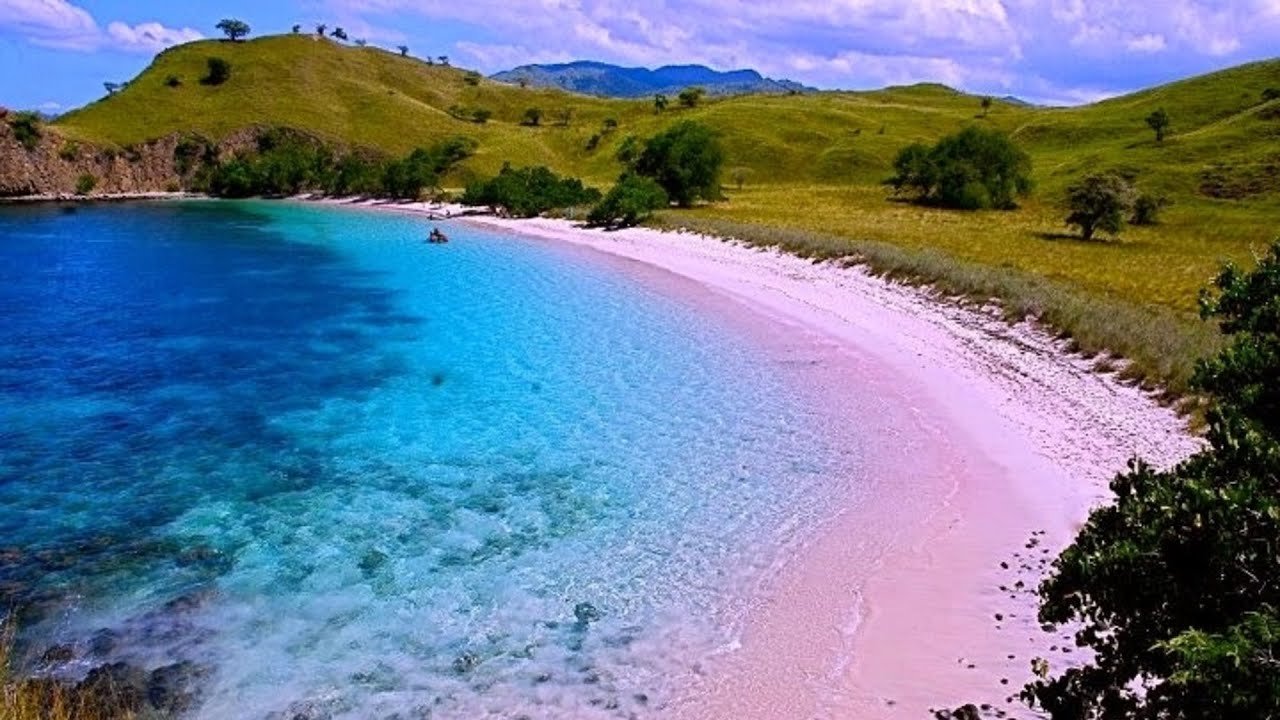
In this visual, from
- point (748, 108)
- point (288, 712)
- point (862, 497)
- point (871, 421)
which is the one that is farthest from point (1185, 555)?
point (748, 108)

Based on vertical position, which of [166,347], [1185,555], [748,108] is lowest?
[166,347]

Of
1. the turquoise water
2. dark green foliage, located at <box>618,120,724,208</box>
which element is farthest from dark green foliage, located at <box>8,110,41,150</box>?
the turquoise water

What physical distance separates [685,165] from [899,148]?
59.7m

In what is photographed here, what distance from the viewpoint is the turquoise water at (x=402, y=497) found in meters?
14.3

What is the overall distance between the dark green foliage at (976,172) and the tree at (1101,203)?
27629 millimetres

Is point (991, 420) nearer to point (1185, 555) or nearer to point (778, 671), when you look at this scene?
point (778, 671)

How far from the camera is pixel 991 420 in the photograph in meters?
27.0

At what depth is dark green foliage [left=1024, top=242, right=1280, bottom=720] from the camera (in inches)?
255

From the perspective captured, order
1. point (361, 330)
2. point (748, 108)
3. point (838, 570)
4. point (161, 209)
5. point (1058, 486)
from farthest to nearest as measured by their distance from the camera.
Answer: point (748, 108) < point (161, 209) < point (361, 330) < point (1058, 486) < point (838, 570)

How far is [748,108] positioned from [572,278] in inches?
4833

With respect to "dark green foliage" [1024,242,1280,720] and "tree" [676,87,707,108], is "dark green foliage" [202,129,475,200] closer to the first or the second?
"tree" [676,87,707,108]

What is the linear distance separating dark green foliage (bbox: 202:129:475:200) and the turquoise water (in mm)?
83841

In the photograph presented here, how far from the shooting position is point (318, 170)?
142 meters

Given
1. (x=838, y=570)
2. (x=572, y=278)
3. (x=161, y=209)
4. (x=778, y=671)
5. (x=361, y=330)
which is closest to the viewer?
(x=778, y=671)
